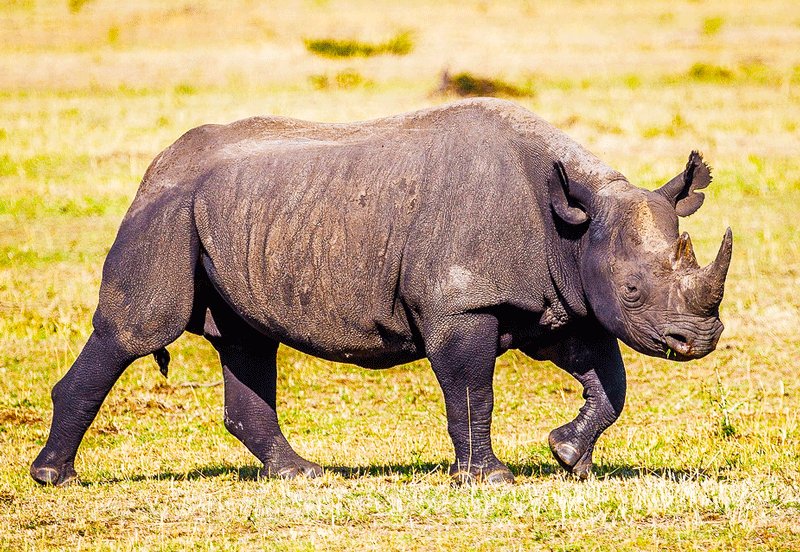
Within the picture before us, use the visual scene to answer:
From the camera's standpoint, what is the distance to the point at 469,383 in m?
8.23

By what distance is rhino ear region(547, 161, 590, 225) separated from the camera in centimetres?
811

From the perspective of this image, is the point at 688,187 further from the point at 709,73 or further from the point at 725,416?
the point at 709,73

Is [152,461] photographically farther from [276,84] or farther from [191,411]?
[276,84]

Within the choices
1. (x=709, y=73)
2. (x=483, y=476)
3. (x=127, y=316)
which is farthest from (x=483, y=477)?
(x=709, y=73)

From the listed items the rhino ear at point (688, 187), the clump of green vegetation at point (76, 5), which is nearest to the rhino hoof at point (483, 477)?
the rhino ear at point (688, 187)

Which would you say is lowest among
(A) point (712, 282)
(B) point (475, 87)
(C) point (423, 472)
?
(B) point (475, 87)

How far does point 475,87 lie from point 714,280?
22.1 meters

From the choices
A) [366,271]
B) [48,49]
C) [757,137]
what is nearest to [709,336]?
[366,271]

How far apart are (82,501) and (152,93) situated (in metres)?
22.6

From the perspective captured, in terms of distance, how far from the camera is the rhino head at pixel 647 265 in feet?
25.0

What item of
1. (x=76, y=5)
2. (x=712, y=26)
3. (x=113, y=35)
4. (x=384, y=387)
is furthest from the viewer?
(x=76, y=5)

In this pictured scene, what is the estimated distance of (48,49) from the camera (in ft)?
127

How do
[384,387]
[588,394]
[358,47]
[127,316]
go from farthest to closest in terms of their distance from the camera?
[358,47], [384,387], [127,316], [588,394]

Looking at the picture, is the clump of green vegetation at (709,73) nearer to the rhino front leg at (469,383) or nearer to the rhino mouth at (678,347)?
the rhino front leg at (469,383)
